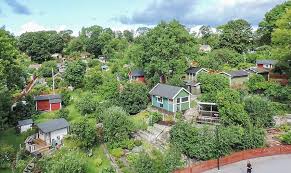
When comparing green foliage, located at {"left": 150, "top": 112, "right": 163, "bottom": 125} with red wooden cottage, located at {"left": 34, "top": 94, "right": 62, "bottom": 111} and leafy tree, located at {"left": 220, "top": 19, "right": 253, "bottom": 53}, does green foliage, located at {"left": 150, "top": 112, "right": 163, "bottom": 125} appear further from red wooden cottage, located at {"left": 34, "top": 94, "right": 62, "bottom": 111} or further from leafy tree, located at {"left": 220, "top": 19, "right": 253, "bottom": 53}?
leafy tree, located at {"left": 220, "top": 19, "right": 253, "bottom": 53}

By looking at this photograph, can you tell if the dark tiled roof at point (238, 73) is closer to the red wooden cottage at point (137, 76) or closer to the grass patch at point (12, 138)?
the red wooden cottage at point (137, 76)

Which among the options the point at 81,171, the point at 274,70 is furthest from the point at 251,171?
the point at 274,70

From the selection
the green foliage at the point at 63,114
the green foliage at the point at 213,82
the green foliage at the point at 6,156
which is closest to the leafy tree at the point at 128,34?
the green foliage at the point at 213,82

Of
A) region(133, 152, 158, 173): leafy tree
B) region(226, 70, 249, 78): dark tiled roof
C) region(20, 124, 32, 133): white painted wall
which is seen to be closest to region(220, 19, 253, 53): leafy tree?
region(226, 70, 249, 78): dark tiled roof

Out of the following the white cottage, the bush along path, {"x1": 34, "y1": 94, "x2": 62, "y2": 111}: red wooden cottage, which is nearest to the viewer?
the bush along path

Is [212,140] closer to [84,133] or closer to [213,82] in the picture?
[84,133]

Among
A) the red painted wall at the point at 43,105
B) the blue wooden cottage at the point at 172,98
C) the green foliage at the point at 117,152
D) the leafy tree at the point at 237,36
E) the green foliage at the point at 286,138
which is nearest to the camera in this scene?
the green foliage at the point at 286,138

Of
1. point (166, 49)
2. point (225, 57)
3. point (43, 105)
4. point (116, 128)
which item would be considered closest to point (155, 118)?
point (116, 128)
